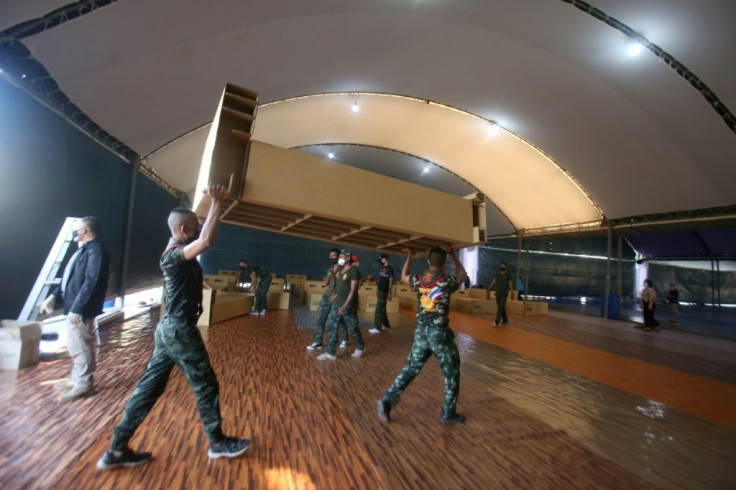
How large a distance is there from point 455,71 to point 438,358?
8875 mm

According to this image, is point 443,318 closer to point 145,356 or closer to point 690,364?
point 145,356

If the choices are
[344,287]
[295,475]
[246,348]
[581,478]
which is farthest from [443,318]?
[246,348]

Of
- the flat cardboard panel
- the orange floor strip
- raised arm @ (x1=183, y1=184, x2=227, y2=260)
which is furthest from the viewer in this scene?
Answer: the flat cardboard panel

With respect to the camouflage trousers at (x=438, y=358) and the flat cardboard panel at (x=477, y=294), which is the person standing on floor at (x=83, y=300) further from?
the flat cardboard panel at (x=477, y=294)

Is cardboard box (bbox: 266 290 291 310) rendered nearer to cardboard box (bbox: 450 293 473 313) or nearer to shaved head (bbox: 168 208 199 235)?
cardboard box (bbox: 450 293 473 313)

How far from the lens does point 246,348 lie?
5496mm

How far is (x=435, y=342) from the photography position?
303 centimetres

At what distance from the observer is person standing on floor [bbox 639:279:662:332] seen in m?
10.2

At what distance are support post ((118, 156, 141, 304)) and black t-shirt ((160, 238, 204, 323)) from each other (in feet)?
24.8

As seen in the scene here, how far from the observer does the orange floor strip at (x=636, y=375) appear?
418cm

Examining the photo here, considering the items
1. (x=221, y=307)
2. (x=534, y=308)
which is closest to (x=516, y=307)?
(x=534, y=308)

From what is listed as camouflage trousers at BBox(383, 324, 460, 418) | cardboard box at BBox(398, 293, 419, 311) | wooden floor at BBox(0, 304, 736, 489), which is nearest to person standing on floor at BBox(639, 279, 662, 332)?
wooden floor at BBox(0, 304, 736, 489)

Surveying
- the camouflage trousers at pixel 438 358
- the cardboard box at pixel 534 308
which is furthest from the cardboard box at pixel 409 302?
the camouflage trousers at pixel 438 358

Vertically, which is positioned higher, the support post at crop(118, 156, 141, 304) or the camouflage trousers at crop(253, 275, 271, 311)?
the support post at crop(118, 156, 141, 304)
